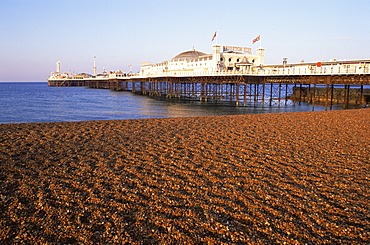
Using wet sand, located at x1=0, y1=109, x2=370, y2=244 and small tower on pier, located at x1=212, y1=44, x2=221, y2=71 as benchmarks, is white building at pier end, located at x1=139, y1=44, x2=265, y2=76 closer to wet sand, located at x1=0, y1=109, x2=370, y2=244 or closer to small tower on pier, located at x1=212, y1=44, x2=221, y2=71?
small tower on pier, located at x1=212, y1=44, x2=221, y2=71

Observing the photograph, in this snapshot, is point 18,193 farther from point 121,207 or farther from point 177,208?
point 177,208

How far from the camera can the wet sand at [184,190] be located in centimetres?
479

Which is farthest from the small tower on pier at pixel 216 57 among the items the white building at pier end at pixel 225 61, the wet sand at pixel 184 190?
the wet sand at pixel 184 190

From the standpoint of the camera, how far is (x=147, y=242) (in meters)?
4.53

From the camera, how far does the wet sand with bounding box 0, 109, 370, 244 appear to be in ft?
15.7

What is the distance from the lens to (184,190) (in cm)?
643

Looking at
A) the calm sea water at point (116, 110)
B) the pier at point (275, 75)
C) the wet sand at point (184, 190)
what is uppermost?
the pier at point (275, 75)

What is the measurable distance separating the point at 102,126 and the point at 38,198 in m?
8.85

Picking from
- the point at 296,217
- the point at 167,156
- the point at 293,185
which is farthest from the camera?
the point at 167,156

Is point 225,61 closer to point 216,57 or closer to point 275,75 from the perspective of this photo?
point 216,57

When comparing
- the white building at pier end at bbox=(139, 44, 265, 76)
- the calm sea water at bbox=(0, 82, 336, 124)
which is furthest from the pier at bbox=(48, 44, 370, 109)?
the calm sea water at bbox=(0, 82, 336, 124)

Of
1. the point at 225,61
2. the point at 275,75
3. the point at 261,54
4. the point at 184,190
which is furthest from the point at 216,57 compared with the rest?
the point at 184,190

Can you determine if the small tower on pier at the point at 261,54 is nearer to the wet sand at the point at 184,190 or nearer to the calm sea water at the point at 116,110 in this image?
the calm sea water at the point at 116,110

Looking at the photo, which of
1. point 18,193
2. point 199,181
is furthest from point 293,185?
point 18,193
